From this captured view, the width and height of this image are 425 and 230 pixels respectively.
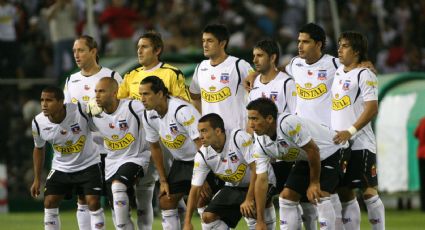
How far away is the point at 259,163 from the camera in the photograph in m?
12.2

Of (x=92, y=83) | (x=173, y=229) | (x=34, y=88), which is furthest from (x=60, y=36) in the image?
(x=173, y=229)

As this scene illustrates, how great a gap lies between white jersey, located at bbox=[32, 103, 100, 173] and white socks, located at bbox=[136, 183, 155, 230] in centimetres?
59

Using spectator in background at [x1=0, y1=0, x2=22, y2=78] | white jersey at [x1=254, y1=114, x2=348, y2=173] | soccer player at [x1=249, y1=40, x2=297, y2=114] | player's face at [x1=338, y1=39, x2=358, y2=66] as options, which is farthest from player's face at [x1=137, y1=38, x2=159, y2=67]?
spectator in background at [x1=0, y1=0, x2=22, y2=78]

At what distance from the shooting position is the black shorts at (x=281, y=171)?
13.1 m

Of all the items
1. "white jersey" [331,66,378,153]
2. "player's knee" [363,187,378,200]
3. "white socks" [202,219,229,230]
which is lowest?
"white socks" [202,219,229,230]

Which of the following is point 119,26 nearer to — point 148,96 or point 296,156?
point 148,96

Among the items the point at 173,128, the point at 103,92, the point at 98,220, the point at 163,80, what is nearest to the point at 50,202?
the point at 98,220

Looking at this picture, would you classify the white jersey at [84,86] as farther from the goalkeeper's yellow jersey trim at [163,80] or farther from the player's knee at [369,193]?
the player's knee at [369,193]

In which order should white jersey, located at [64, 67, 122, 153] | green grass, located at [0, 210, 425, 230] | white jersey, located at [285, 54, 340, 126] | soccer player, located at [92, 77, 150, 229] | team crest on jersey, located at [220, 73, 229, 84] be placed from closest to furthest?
1. white jersey, located at [285, 54, 340, 126]
2. soccer player, located at [92, 77, 150, 229]
3. team crest on jersey, located at [220, 73, 229, 84]
4. white jersey, located at [64, 67, 122, 153]
5. green grass, located at [0, 210, 425, 230]

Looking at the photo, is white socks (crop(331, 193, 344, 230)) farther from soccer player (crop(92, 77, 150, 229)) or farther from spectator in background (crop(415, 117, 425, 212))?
spectator in background (crop(415, 117, 425, 212))

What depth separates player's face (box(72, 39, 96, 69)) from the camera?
45.7ft

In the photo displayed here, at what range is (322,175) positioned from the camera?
1242 centimetres

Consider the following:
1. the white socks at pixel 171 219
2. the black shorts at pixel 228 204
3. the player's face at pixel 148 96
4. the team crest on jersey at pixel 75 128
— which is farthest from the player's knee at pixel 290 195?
the team crest on jersey at pixel 75 128

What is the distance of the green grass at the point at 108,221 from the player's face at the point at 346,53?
4.27m
